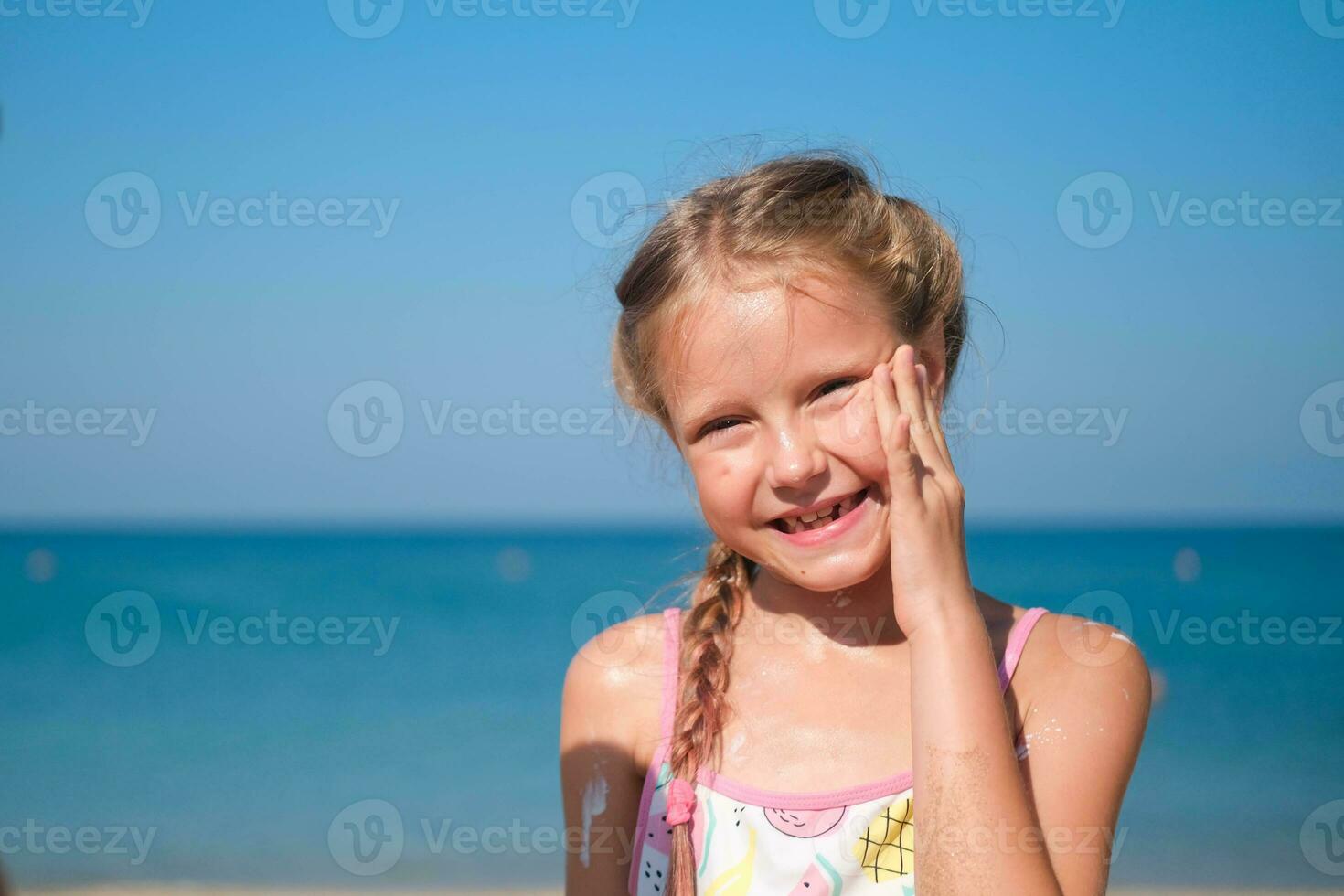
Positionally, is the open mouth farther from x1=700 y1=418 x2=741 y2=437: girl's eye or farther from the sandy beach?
the sandy beach

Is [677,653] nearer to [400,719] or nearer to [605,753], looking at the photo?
[605,753]

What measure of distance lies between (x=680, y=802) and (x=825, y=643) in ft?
1.56

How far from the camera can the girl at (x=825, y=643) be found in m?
2.20

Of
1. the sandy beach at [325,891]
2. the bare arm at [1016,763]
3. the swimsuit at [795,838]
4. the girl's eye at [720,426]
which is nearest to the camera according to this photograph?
the bare arm at [1016,763]

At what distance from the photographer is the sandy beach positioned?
25.9 feet

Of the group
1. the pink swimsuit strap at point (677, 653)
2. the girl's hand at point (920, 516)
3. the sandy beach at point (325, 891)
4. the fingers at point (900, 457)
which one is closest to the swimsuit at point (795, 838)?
the pink swimsuit strap at point (677, 653)

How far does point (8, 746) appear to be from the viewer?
1291 cm

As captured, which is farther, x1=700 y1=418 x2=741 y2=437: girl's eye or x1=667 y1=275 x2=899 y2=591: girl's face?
x1=700 y1=418 x2=741 y2=437: girl's eye

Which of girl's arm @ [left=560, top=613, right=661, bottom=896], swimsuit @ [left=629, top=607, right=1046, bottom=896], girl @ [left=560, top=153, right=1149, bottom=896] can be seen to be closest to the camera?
girl @ [left=560, top=153, right=1149, bottom=896]

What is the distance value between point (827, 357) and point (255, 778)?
414 inches

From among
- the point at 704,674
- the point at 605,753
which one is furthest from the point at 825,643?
the point at 605,753

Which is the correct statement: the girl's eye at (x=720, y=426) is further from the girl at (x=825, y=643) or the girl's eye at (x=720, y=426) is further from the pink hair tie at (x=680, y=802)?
the pink hair tie at (x=680, y=802)

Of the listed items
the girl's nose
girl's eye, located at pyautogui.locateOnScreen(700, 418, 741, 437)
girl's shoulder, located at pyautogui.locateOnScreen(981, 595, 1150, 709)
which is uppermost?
girl's eye, located at pyautogui.locateOnScreen(700, 418, 741, 437)

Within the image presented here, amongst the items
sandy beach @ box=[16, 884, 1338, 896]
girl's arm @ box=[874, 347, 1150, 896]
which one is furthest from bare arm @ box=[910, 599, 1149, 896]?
sandy beach @ box=[16, 884, 1338, 896]
